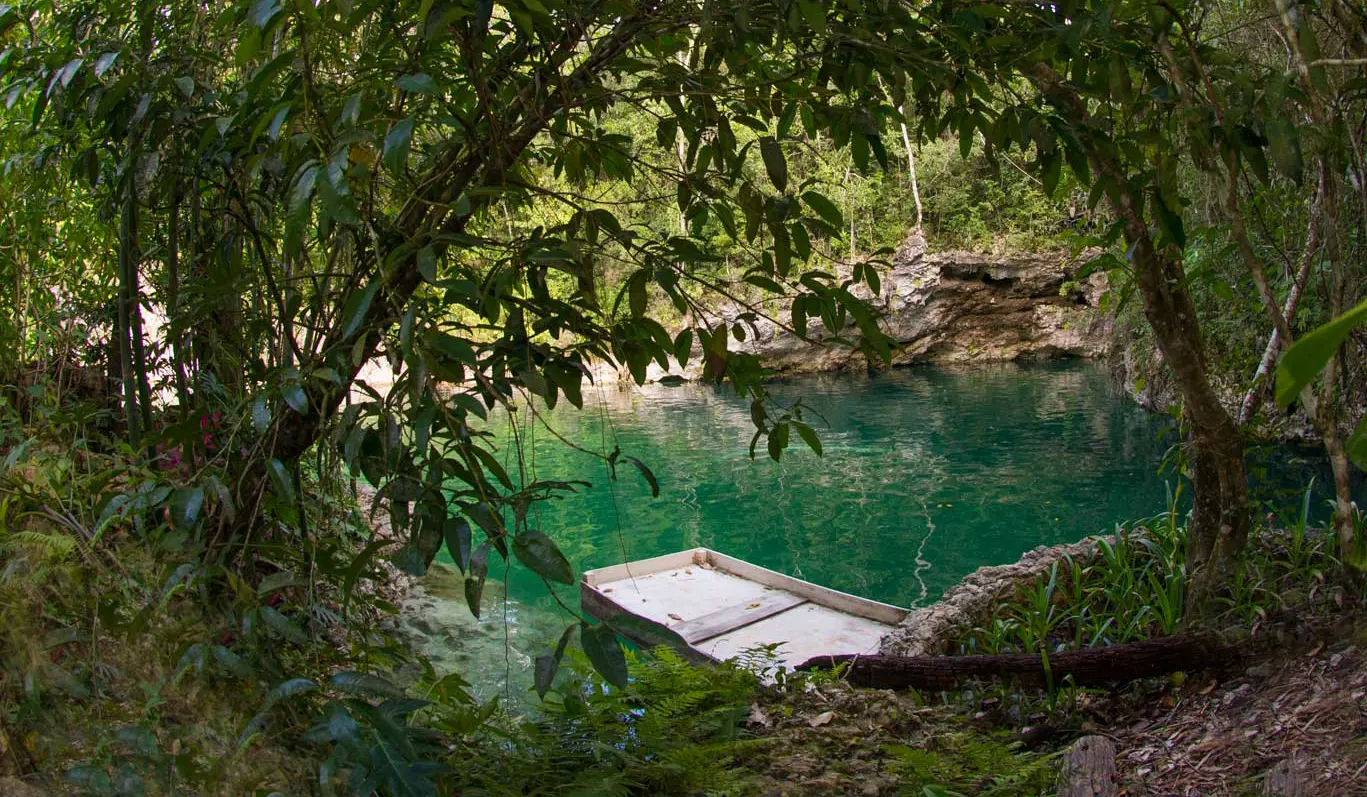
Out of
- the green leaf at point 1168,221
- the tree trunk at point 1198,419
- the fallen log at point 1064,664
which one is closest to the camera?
the green leaf at point 1168,221

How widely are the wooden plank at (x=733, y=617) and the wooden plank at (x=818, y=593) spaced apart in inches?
2.9

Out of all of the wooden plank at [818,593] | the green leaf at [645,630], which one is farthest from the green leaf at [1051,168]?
the wooden plank at [818,593]

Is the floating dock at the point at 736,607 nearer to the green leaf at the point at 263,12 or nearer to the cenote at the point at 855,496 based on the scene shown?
the cenote at the point at 855,496

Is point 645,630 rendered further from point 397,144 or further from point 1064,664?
point 1064,664

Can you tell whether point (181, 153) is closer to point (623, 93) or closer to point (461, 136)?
point (461, 136)

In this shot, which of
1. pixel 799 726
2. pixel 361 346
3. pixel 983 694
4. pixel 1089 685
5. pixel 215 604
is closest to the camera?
pixel 361 346

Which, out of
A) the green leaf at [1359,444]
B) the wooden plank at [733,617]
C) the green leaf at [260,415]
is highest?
the green leaf at [260,415]

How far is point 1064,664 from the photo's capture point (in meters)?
3.25

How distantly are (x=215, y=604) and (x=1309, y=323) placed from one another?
7546mm

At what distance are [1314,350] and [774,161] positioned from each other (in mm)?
1616

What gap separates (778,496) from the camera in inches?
468

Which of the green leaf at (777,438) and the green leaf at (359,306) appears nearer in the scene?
the green leaf at (359,306)

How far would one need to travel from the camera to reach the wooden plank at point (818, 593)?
5.79 m

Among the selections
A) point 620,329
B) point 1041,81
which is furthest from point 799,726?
point 1041,81
